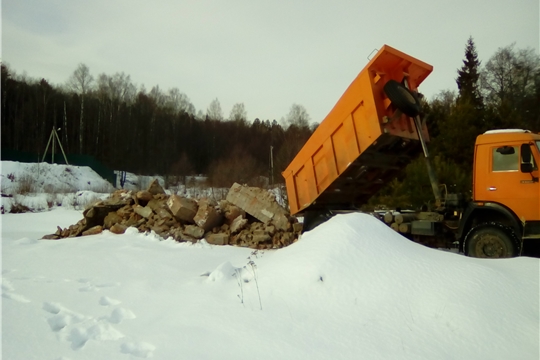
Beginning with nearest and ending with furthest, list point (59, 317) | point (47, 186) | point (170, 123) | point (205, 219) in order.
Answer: point (59, 317) < point (205, 219) < point (47, 186) < point (170, 123)

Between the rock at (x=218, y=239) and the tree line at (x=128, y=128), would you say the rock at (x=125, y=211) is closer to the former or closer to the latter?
the rock at (x=218, y=239)

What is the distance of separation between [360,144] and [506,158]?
250cm

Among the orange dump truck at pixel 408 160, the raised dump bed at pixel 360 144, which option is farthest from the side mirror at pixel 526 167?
the raised dump bed at pixel 360 144

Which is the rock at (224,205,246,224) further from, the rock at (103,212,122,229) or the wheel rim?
the wheel rim

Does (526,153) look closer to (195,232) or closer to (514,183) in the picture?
(514,183)

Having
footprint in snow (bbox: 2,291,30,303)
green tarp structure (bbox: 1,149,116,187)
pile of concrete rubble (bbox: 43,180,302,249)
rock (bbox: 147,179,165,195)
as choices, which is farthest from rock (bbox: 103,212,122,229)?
green tarp structure (bbox: 1,149,116,187)

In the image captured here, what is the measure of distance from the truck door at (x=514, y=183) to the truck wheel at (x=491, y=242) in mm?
384

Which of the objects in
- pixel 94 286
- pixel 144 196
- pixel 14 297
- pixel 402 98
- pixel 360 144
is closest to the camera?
pixel 14 297

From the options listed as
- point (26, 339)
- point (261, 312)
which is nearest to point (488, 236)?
point (261, 312)

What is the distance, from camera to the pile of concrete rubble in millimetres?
8758

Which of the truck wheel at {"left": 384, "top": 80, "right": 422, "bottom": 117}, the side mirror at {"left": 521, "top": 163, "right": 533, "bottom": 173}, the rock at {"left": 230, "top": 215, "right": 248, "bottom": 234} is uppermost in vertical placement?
the truck wheel at {"left": 384, "top": 80, "right": 422, "bottom": 117}

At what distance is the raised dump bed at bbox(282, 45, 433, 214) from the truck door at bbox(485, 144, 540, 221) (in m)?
1.40

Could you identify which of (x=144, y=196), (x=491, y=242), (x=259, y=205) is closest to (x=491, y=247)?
(x=491, y=242)

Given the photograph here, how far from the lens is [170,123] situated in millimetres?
51844
